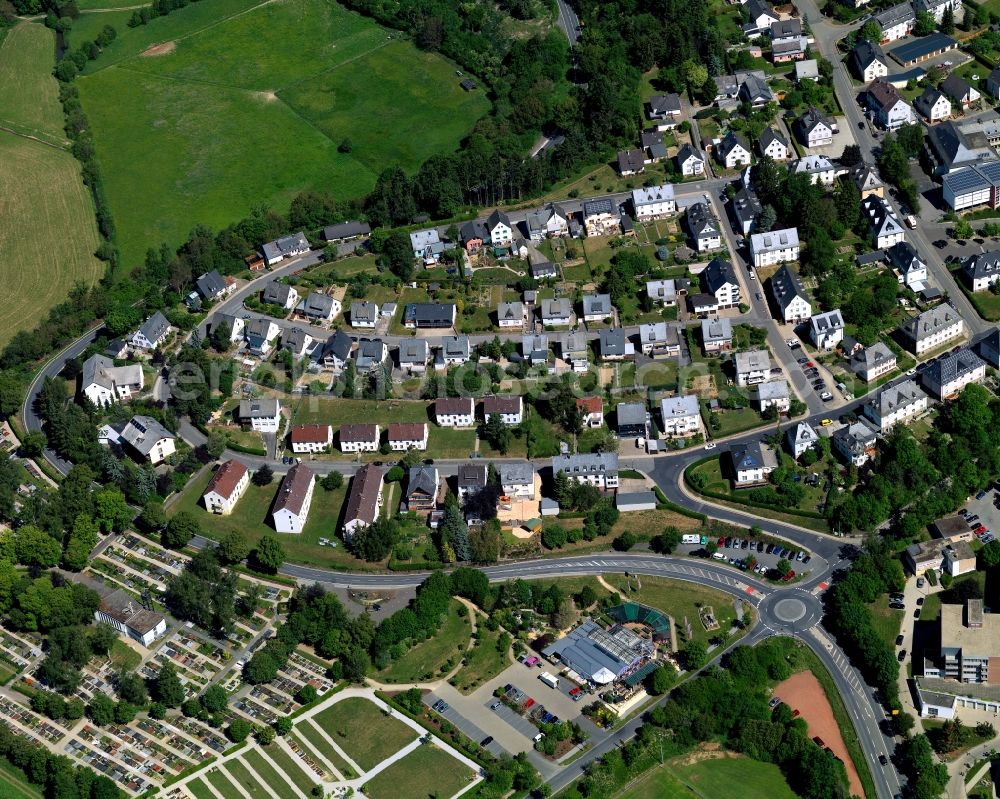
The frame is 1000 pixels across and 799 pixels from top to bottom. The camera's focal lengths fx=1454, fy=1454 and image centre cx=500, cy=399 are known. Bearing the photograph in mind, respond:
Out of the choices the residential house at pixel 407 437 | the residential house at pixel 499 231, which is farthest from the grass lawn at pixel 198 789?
the residential house at pixel 499 231

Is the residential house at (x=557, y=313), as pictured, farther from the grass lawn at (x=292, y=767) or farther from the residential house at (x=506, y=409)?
the grass lawn at (x=292, y=767)

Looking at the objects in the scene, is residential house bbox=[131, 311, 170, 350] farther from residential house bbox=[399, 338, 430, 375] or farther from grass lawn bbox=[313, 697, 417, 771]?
grass lawn bbox=[313, 697, 417, 771]

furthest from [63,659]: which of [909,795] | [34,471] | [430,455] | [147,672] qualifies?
[909,795]

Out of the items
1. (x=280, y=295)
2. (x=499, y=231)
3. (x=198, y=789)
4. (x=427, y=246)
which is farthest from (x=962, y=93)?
(x=198, y=789)

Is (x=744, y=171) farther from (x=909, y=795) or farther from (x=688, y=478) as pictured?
(x=909, y=795)

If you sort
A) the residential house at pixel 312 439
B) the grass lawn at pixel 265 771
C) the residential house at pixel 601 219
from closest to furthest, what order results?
the grass lawn at pixel 265 771
the residential house at pixel 312 439
the residential house at pixel 601 219
